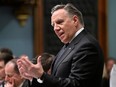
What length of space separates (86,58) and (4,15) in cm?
304

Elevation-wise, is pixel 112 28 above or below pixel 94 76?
below

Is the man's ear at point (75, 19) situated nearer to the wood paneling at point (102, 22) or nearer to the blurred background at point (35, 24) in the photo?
the blurred background at point (35, 24)

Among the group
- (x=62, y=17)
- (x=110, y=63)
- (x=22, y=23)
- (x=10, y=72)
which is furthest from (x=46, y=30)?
(x=62, y=17)

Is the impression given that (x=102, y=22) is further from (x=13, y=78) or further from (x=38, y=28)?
(x=13, y=78)

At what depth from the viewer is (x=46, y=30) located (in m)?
5.13

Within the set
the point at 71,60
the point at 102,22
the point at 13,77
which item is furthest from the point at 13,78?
the point at 102,22

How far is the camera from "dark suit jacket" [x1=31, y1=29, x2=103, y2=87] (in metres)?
1.93

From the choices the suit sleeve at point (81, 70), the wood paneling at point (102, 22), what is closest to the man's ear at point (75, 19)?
the suit sleeve at point (81, 70)

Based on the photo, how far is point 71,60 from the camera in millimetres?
2059

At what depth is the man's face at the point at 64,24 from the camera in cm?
210

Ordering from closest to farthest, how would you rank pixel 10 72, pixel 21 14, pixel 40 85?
1. pixel 40 85
2. pixel 10 72
3. pixel 21 14

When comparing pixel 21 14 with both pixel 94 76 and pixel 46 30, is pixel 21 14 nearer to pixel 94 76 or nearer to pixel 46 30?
pixel 46 30

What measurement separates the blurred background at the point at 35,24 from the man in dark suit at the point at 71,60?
262 cm

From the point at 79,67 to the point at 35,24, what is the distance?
Answer: 10.2 feet
